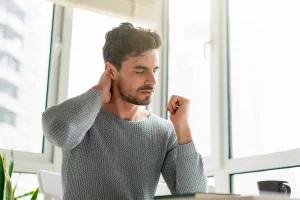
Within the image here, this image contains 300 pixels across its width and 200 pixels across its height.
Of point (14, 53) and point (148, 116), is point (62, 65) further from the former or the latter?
point (148, 116)

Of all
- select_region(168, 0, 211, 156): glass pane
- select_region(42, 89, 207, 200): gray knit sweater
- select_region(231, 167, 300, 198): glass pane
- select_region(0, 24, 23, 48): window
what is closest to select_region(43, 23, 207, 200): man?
select_region(42, 89, 207, 200): gray knit sweater

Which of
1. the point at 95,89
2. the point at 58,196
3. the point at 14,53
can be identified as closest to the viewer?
the point at 95,89

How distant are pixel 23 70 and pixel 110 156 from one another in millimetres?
1286

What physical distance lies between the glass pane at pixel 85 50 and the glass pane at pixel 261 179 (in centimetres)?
107

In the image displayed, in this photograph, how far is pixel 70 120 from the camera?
1.37m

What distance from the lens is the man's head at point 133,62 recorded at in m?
1.50

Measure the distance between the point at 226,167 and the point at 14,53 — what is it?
1327 millimetres

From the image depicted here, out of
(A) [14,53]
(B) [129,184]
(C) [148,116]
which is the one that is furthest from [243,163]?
(A) [14,53]

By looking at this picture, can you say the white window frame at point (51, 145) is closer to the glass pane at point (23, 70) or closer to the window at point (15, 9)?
the glass pane at point (23, 70)

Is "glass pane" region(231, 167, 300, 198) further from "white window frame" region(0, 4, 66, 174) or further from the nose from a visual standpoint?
"white window frame" region(0, 4, 66, 174)

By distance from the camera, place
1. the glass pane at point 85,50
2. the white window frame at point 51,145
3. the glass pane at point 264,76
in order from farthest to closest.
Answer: the glass pane at point 85,50 → the white window frame at point 51,145 → the glass pane at point 264,76

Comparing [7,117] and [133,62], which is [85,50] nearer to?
[7,117]

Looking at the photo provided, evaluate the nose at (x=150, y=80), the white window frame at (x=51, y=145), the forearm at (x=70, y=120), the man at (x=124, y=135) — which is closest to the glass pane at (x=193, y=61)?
the white window frame at (x=51, y=145)

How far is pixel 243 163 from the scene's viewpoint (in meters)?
2.05
